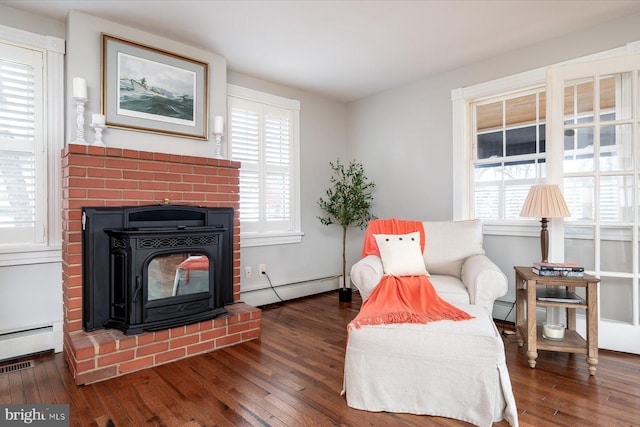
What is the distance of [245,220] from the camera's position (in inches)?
138

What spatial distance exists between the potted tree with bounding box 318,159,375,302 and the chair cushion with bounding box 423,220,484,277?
1.18m

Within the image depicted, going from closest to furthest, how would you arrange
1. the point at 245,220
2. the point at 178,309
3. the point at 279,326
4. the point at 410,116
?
the point at 178,309, the point at 279,326, the point at 245,220, the point at 410,116

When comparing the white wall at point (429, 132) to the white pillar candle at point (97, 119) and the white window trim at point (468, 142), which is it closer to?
the white window trim at point (468, 142)

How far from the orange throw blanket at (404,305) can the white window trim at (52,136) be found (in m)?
2.20

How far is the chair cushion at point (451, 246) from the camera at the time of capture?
9.09 ft

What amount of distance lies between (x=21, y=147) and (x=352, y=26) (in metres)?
2.50

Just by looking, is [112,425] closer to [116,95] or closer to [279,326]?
[279,326]

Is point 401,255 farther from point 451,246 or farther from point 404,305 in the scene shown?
point 404,305

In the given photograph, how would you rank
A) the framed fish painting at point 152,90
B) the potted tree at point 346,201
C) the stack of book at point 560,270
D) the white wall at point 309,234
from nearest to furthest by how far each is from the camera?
1. the stack of book at point 560,270
2. the framed fish painting at point 152,90
3. the white wall at point 309,234
4. the potted tree at point 346,201

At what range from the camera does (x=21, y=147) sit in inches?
92.9

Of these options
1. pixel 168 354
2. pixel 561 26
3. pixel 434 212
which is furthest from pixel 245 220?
pixel 561 26

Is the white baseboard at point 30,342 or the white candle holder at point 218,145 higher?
the white candle holder at point 218,145

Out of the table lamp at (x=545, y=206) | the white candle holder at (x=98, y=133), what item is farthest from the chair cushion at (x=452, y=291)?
the white candle holder at (x=98, y=133)

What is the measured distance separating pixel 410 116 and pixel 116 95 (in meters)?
2.78
